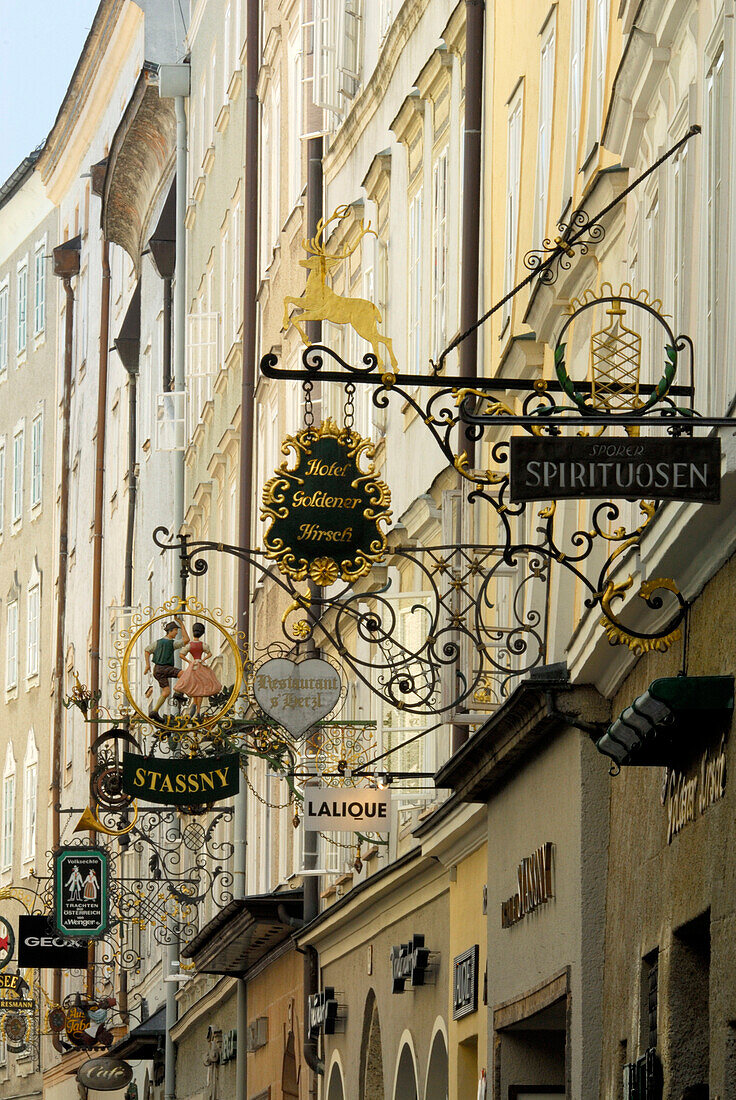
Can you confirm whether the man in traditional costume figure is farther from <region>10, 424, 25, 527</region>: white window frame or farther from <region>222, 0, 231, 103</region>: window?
<region>10, 424, 25, 527</region>: white window frame

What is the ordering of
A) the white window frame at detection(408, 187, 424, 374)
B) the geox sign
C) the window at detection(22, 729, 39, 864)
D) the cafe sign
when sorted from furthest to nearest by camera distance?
the window at detection(22, 729, 39, 864), the cafe sign, the white window frame at detection(408, 187, 424, 374), the geox sign

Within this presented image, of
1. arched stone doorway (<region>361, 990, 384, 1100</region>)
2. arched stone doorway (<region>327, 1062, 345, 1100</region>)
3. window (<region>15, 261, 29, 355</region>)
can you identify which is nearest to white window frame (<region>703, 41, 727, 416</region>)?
arched stone doorway (<region>361, 990, 384, 1100</region>)

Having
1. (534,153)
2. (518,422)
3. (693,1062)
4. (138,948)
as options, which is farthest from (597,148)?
(138,948)

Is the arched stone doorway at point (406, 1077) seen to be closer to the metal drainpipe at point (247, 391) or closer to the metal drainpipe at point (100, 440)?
the metal drainpipe at point (247, 391)

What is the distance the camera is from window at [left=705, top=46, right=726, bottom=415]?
912cm

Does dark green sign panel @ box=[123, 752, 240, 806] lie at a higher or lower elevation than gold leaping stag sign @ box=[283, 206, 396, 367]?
lower

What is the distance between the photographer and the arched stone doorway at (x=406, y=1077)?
58.9 ft

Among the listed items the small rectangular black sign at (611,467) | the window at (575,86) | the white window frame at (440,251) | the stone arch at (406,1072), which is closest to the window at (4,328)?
the white window frame at (440,251)

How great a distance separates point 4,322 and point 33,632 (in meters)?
9.57

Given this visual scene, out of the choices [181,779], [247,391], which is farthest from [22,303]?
[181,779]

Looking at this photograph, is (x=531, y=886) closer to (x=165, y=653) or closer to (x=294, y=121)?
(x=165, y=653)

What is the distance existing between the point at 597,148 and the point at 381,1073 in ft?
33.8

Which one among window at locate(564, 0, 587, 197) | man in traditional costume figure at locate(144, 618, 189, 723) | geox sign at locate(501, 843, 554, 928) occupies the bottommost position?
geox sign at locate(501, 843, 554, 928)

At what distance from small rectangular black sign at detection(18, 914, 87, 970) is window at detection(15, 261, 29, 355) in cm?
2670
